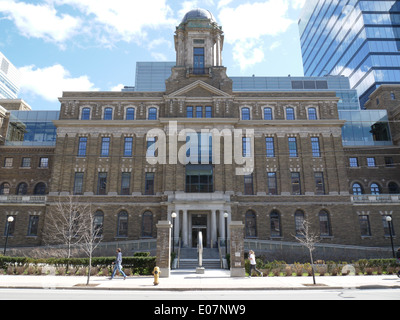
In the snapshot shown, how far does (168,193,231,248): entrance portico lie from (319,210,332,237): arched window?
11.4m

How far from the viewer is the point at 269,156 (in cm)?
3897

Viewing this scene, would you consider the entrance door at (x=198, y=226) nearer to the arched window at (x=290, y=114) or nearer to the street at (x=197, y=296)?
the arched window at (x=290, y=114)

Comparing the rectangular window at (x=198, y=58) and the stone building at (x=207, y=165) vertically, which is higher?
the rectangular window at (x=198, y=58)

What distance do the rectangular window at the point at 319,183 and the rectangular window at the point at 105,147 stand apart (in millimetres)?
26491

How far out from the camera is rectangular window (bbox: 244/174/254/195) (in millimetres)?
37969

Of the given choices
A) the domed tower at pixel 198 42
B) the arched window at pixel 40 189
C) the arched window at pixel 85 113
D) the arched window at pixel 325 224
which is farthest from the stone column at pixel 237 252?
the arched window at pixel 40 189

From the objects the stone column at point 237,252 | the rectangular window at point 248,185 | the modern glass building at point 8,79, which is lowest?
the stone column at point 237,252

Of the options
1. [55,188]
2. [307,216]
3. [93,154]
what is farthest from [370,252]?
[55,188]

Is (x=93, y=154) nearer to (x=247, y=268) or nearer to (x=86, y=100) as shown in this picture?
(x=86, y=100)

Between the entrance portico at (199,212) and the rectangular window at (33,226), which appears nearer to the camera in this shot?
the entrance portico at (199,212)

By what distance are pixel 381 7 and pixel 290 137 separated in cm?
5932

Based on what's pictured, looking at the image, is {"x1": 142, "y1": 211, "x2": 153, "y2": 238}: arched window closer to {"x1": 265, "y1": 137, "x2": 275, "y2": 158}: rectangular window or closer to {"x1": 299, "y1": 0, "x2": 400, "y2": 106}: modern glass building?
{"x1": 265, "y1": 137, "x2": 275, "y2": 158}: rectangular window

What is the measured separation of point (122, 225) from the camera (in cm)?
3672

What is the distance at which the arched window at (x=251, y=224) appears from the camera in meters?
36.4
